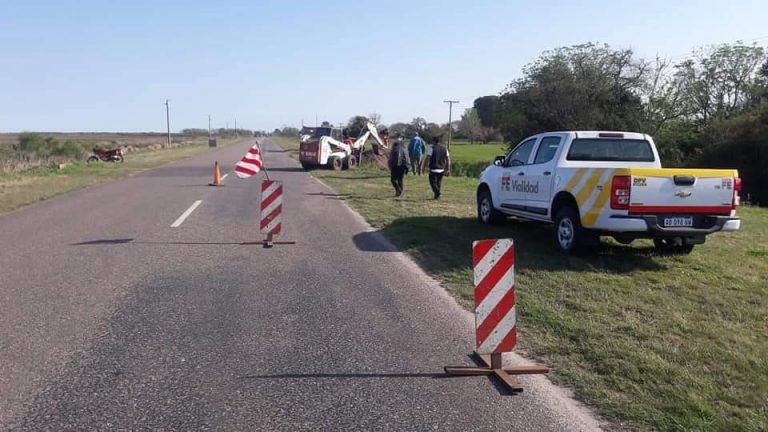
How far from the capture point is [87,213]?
50.0 ft

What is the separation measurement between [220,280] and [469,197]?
11390mm

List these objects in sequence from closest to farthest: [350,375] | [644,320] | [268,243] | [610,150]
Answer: [350,375]
[644,320]
[610,150]
[268,243]

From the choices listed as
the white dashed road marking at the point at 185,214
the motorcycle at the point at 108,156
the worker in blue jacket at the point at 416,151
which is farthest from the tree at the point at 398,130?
the motorcycle at the point at 108,156

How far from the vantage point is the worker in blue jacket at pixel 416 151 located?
2708 cm

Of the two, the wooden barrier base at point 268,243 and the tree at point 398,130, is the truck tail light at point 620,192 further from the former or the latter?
the tree at point 398,130

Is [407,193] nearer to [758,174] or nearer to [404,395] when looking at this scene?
[404,395]

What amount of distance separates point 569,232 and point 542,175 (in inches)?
54.5

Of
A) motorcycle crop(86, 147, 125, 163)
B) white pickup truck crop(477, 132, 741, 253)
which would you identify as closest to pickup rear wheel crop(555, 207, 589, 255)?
white pickup truck crop(477, 132, 741, 253)

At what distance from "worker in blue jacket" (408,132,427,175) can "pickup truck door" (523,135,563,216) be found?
1581 centimetres

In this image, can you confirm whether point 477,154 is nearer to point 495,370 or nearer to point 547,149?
point 547,149

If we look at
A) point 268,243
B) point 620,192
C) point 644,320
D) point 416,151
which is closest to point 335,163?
point 416,151

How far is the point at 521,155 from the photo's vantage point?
39.3 feet

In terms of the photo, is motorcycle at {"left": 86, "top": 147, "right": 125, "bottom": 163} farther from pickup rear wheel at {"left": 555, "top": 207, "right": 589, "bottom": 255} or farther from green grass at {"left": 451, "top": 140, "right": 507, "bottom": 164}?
pickup rear wheel at {"left": 555, "top": 207, "right": 589, "bottom": 255}

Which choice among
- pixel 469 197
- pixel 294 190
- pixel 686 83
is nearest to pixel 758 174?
pixel 686 83
